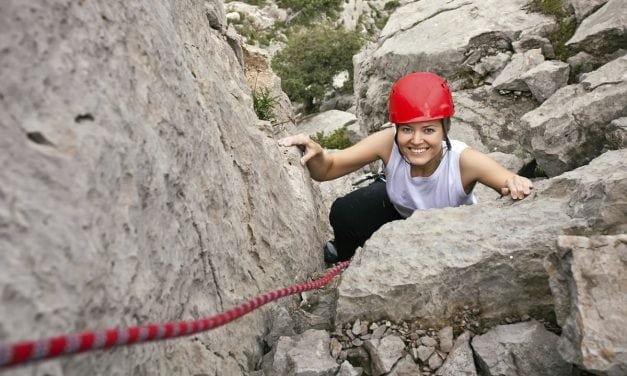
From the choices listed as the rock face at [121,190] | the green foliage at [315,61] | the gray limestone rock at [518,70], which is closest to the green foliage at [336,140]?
the green foliage at [315,61]

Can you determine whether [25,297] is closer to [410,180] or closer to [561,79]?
[410,180]

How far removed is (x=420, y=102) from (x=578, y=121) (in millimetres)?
3289

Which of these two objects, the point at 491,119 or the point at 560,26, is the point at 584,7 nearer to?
the point at 560,26

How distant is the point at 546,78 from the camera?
9.47 m

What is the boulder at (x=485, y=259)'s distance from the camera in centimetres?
378

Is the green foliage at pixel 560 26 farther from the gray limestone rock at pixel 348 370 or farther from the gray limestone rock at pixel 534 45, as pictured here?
the gray limestone rock at pixel 348 370

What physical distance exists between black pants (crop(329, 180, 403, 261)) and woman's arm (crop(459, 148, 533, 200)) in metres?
1.13

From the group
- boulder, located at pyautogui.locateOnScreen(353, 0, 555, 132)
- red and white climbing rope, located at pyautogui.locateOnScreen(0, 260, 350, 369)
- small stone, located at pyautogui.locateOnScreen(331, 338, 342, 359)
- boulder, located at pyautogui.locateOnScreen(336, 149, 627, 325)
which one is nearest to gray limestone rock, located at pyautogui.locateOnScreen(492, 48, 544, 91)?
boulder, located at pyautogui.locateOnScreen(353, 0, 555, 132)

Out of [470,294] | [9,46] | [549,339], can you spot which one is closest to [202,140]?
[9,46]

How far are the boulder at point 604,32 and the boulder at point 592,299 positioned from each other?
716cm

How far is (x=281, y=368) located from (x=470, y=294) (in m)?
1.60

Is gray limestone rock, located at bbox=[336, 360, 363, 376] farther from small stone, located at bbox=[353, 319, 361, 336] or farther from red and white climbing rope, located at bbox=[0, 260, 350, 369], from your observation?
red and white climbing rope, located at bbox=[0, 260, 350, 369]

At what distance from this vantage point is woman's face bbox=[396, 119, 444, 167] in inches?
199

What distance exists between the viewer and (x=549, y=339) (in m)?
3.38
